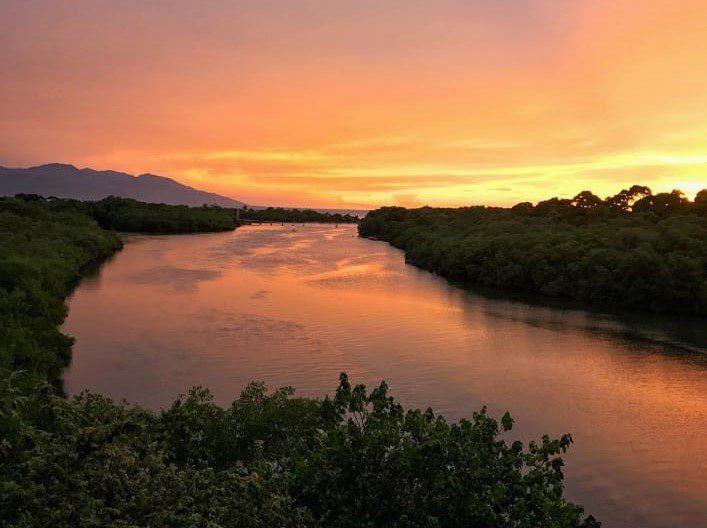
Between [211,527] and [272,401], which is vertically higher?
[211,527]

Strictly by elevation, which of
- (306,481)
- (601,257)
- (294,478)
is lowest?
(306,481)

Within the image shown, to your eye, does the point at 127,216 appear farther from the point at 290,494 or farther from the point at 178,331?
the point at 290,494

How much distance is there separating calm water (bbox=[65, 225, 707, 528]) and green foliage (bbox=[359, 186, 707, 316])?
4.28 m

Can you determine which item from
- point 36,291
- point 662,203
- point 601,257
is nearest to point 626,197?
point 662,203

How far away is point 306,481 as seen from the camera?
1030 centimetres

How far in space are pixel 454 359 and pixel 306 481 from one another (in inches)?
974

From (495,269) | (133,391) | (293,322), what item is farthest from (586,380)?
(495,269)

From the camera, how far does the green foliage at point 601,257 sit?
5019 centimetres

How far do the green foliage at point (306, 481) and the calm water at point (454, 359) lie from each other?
10238 millimetres

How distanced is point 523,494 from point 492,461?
745 mm

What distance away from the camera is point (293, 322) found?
42.3m

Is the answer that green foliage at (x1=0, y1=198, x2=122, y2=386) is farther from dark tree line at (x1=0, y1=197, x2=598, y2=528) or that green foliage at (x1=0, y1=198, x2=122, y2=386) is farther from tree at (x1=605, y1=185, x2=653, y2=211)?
tree at (x1=605, y1=185, x2=653, y2=211)

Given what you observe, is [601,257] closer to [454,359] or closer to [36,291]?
[454,359]

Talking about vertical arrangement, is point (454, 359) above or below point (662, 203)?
below
